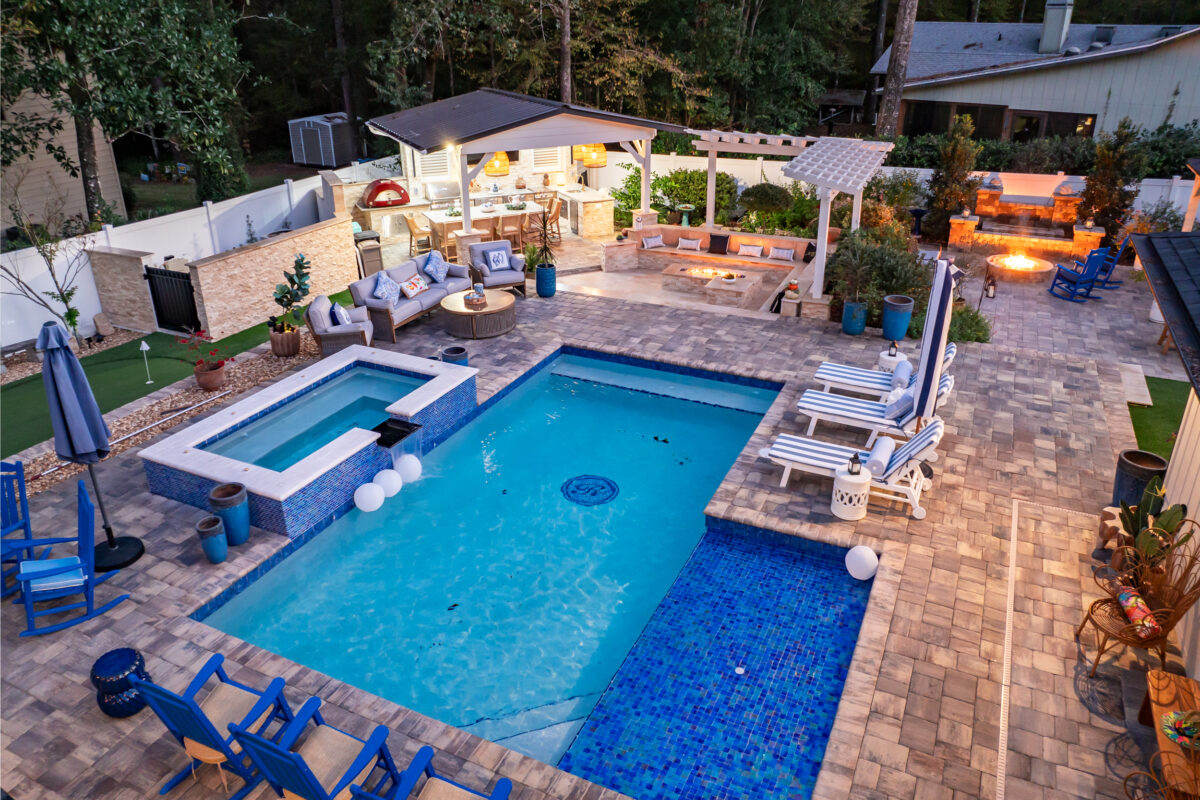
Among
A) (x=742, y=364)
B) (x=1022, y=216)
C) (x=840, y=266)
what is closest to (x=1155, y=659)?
(x=742, y=364)

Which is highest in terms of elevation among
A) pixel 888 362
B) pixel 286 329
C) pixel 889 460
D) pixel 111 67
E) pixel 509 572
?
pixel 111 67

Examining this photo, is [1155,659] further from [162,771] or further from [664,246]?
[664,246]

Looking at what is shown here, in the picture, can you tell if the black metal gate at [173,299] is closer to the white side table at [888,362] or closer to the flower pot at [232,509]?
the flower pot at [232,509]

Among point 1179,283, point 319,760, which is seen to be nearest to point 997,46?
point 1179,283

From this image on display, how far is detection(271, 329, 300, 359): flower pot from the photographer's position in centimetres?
1205

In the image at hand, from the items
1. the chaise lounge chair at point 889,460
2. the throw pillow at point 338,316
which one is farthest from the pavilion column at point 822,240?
the throw pillow at point 338,316

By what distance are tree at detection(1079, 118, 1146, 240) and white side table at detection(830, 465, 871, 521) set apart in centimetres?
1322

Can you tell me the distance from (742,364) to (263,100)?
1107 inches

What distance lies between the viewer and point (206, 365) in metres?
11.1

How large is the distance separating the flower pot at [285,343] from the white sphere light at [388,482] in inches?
170

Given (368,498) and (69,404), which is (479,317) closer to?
(368,498)

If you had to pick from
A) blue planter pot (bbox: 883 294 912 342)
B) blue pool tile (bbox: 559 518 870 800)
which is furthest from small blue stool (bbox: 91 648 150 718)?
blue planter pot (bbox: 883 294 912 342)

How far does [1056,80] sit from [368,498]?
80.5ft

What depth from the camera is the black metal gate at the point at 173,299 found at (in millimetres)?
12975
